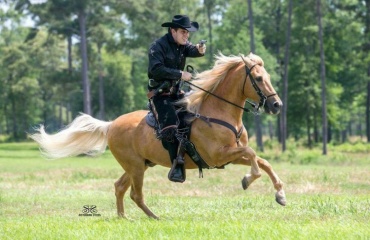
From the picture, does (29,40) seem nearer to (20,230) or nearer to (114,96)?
(114,96)

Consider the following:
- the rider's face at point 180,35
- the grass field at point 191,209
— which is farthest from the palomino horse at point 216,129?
the grass field at point 191,209

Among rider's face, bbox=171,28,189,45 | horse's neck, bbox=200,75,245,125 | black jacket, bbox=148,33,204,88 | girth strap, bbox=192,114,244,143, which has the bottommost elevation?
girth strap, bbox=192,114,244,143

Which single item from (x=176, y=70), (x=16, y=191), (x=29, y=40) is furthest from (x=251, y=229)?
(x=29, y=40)

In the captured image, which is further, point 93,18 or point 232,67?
point 93,18

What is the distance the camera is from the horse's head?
11.6 m

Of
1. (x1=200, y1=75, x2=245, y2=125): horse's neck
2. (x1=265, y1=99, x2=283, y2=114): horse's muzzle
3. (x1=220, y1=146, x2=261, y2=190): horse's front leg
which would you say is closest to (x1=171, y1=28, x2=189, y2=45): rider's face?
(x1=200, y1=75, x2=245, y2=125): horse's neck

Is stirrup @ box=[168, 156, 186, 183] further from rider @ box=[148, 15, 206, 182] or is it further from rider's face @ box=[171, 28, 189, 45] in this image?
rider's face @ box=[171, 28, 189, 45]

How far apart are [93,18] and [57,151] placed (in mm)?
44708

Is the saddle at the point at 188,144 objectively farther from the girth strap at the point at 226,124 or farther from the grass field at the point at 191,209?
the grass field at the point at 191,209

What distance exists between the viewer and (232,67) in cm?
1266

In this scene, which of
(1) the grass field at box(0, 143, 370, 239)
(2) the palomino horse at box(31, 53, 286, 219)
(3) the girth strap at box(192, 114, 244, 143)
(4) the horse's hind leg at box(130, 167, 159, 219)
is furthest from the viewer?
(4) the horse's hind leg at box(130, 167, 159, 219)

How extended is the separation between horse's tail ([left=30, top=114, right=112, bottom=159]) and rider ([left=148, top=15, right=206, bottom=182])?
2696 mm

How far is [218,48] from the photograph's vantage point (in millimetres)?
75375

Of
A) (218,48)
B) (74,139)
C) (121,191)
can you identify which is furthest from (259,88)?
(218,48)
